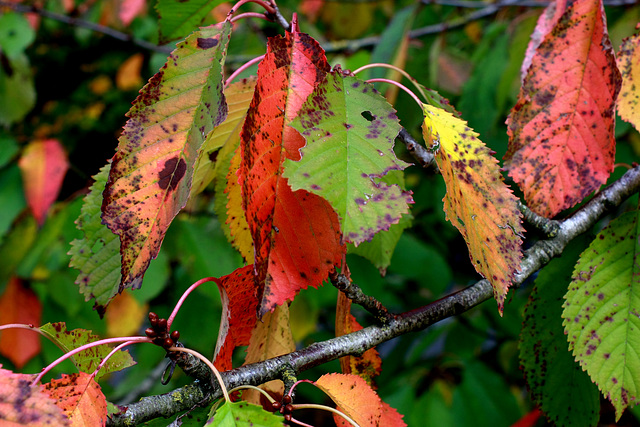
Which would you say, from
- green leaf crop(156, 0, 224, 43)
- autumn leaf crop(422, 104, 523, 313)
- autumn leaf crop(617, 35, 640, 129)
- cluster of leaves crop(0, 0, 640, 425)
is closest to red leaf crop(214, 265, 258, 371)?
cluster of leaves crop(0, 0, 640, 425)

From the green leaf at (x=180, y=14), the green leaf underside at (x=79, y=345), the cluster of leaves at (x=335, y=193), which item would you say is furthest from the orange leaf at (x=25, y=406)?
the green leaf at (x=180, y=14)

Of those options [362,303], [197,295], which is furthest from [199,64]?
[197,295]

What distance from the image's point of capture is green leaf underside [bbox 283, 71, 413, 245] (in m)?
0.38

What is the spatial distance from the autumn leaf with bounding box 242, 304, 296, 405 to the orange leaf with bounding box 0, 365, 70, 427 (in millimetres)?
214

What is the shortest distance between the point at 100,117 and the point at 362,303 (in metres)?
2.67

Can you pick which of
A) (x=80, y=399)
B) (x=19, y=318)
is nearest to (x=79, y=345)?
(x=80, y=399)

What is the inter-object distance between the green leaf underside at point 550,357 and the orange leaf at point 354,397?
28 cm

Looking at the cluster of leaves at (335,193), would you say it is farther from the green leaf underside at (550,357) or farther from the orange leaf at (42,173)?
the orange leaf at (42,173)

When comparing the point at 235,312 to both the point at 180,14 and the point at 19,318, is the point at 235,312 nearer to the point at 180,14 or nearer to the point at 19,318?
the point at 180,14

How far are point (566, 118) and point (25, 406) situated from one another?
1.90ft

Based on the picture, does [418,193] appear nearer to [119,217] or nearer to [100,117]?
[119,217]

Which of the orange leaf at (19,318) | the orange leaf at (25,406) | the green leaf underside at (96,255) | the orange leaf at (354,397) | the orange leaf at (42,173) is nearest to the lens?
the orange leaf at (25,406)

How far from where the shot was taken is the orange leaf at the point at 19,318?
1314 mm

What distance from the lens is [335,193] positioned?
0.38 metres
